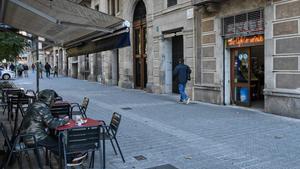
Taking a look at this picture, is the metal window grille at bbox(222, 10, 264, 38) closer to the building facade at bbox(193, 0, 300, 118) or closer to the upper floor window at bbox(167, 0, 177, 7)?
the building facade at bbox(193, 0, 300, 118)

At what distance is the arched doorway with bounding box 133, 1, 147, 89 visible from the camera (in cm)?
2011

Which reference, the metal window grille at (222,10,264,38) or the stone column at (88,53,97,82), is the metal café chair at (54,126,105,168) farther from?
the stone column at (88,53,97,82)

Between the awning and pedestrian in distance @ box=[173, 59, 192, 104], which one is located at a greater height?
the awning

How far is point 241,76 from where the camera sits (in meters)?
12.9

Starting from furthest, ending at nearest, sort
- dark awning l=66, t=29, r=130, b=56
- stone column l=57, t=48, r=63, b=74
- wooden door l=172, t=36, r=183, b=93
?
stone column l=57, t=48, r=63, b=74 < wooden door l=172, t=36, r=183, b=93 < dark awning l=66, t=29, r=130, b=56

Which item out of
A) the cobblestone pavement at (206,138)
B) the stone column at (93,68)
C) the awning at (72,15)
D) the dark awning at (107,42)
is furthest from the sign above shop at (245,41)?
the stone column at (93,68)

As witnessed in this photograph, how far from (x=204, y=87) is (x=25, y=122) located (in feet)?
32.0

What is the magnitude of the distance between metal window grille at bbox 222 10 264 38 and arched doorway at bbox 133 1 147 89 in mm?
7768

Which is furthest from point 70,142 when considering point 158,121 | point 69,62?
point 69,62

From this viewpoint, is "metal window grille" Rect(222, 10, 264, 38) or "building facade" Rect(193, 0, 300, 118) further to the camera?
"metal window grille" Rect(222, 10, 264, 38)

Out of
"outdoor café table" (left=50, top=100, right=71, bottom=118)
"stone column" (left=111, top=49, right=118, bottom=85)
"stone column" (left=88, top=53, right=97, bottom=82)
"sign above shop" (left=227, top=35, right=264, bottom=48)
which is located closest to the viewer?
"outdoor café table" (left=50, top=100, right=71, bottom=118)

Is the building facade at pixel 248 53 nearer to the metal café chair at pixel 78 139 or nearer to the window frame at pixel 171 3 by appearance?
the window frame at pixel 171 3

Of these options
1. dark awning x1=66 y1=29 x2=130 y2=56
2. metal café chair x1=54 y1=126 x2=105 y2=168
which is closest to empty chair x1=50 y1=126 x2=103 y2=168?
metal café chair x1=54 y1=126 x2=105 y2=168

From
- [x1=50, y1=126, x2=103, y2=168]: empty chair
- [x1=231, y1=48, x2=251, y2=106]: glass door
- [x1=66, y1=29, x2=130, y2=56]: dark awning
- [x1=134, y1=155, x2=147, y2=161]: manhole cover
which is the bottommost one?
[x1=134, y1=155, x2=147, y2=161]: manhole cover
